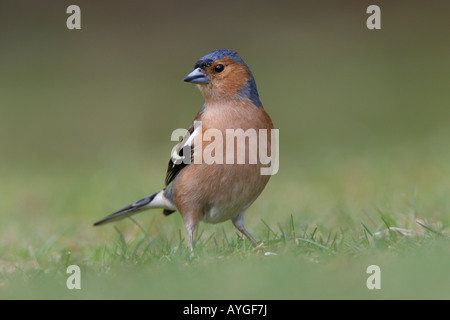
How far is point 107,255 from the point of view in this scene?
5801 millimetres

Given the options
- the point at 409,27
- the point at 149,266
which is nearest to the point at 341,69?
the point at 409,27

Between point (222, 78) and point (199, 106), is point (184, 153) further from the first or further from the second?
point (199, 106)

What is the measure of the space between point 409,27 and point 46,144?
986 cm

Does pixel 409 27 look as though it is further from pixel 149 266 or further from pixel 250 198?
pixel 149 266

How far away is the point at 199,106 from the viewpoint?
50.1ft

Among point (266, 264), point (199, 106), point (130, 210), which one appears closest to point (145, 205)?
point (130, 210)

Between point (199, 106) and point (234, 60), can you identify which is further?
point (199, 106)

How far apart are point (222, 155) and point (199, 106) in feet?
32.5

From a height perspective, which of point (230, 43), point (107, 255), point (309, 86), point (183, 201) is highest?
point (230, 43)

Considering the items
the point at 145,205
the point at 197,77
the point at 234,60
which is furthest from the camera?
the point at 145,205

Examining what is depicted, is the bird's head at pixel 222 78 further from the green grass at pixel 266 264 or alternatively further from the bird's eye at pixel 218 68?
the green grass at pixel 266 264

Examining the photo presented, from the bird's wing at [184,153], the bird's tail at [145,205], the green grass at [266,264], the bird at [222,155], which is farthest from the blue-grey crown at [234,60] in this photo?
the bird's tail at [145,205]

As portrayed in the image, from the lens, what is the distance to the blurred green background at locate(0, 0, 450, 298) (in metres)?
8.04

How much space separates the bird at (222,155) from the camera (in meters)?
5.51
